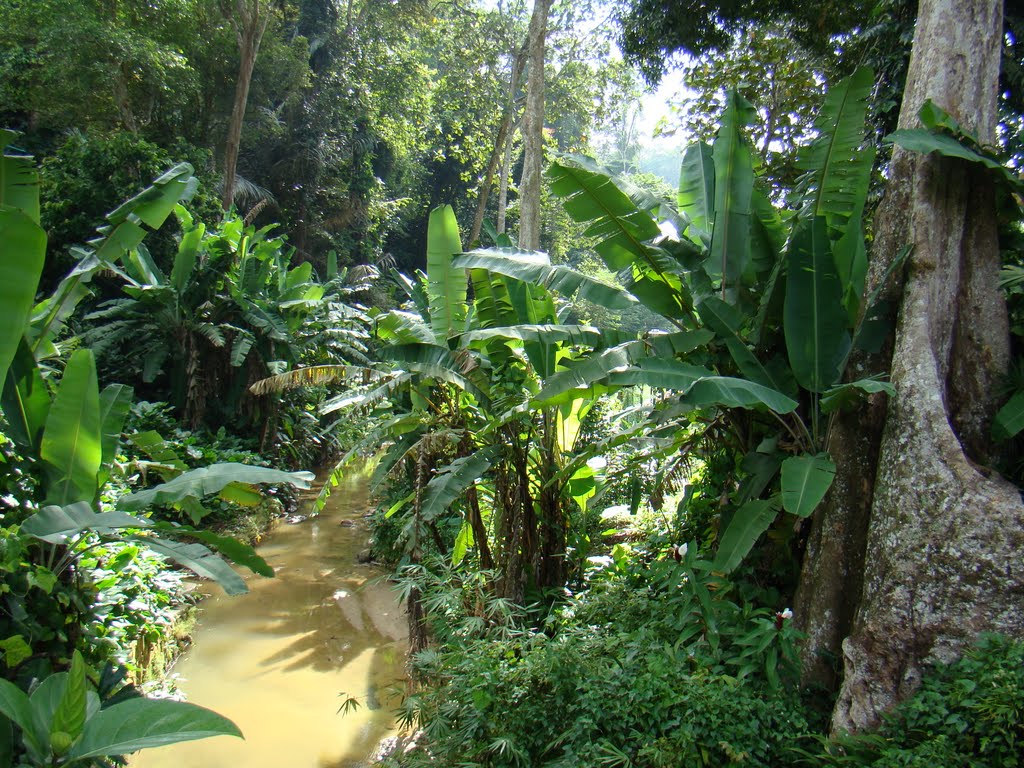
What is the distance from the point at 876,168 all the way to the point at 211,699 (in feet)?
25.4

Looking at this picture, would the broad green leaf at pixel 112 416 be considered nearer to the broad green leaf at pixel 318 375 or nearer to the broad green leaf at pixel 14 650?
the broad green leaf at pixel 318 375

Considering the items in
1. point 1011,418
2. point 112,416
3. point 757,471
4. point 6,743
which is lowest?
point 6,743

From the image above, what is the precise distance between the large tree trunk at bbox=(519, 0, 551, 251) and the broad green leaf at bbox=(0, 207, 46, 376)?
7.90 m

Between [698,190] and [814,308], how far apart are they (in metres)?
1.56

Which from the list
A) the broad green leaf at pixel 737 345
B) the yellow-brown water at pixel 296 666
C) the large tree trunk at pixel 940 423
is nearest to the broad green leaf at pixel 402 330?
the yellow-brown water at pixel 296 666

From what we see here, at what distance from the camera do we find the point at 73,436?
376 cm

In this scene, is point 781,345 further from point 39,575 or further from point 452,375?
point 39,575

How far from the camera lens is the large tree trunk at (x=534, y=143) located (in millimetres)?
10977

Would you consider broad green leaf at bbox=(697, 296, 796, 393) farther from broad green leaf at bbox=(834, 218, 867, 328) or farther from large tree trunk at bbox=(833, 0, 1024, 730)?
large tree trunk at bbox=(833, 0, 1024, 730)

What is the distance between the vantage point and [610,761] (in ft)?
10.2

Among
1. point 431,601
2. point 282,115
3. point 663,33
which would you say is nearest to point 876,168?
point 663,33

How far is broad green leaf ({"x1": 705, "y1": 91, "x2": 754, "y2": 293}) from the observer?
4340 millimetres

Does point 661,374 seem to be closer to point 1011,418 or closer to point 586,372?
point 586,372

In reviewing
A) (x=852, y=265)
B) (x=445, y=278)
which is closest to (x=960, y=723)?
(x=852, y=265)
